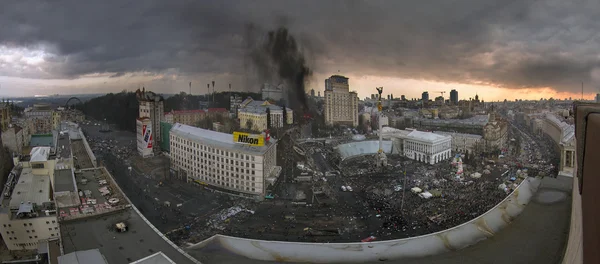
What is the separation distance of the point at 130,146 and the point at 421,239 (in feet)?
102

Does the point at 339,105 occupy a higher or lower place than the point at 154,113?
higher

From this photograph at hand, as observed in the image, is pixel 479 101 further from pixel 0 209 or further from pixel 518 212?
pixel 0 209

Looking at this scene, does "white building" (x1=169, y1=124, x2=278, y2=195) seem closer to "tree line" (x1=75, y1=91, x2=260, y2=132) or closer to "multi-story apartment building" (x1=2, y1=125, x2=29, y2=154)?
"multi-story apartment building" (x1=2, y1=125, x2=29, y2=154)

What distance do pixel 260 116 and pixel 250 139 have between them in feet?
70.3

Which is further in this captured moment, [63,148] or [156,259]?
[63,148]

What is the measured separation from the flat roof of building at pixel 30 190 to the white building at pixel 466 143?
32.0 metres

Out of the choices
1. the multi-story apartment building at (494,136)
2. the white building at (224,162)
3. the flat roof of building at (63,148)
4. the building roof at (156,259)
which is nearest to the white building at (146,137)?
the flat roof of building at (63,148)

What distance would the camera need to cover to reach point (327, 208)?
1848cm

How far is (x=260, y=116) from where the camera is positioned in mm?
42344

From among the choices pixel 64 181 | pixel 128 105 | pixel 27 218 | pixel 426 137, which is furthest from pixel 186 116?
pixel 27 218

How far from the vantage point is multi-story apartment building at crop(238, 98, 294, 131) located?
42406 millimetres

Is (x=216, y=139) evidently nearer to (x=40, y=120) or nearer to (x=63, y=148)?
(x=63, y=148)

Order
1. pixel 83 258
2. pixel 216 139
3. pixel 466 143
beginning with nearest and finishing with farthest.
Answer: pixel 83 258
pixel 216 139
pixel 466 143

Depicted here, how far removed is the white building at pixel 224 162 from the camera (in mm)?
20438
